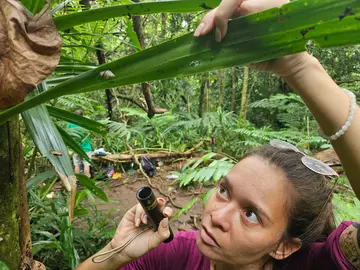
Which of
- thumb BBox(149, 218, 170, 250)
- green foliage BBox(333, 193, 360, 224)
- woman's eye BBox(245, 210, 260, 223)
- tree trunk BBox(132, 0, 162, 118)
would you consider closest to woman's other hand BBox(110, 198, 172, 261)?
thumb BBox(149, 218, 170, 250)

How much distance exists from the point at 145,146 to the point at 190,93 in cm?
316

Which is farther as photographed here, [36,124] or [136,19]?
[136,19]

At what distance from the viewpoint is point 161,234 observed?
809 millimetres

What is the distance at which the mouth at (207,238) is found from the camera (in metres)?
0.68

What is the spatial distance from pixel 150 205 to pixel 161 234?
0.36 ft

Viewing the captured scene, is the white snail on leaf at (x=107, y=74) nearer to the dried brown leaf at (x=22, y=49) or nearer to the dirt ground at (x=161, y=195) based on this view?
the dried brown leaf at (x=22, y=49)

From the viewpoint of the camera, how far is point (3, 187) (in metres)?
0.62

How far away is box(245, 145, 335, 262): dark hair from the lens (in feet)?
2.35

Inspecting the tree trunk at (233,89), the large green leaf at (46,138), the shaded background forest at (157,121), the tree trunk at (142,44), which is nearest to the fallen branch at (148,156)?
the shaded background forest at (157,121)

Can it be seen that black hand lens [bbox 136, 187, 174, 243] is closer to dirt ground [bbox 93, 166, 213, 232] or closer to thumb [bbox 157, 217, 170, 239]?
thumb [bbox 157, 217, 170, 239]

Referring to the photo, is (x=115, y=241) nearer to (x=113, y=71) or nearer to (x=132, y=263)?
(x=132, y=263)

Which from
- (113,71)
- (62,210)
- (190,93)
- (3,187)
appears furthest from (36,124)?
(190,93)

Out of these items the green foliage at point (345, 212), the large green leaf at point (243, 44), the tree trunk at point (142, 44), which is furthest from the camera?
the tree trunk at point (142, 44)

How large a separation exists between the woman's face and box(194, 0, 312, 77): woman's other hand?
0.90ft
